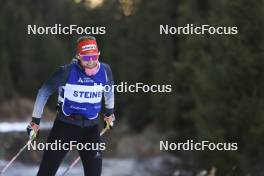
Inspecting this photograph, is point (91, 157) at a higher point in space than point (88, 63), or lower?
lower

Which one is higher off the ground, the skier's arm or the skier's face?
the skier's face

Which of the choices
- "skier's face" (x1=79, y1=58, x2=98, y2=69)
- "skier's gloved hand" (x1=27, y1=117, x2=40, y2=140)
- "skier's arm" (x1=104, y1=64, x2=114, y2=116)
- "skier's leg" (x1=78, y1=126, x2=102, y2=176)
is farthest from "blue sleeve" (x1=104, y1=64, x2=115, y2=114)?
"skier's gloved hand" (x1=27, y1=117, x2=40, y2=140)

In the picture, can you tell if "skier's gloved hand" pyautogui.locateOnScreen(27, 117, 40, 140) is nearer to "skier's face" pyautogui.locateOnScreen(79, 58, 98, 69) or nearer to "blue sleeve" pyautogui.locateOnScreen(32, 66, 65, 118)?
"blue sleeve" pyautogui.locateOnScreen(32, 66, 65, 118)

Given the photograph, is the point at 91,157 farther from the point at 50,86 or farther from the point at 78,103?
the point at 50,86

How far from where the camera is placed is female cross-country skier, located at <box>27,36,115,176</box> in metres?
7.30

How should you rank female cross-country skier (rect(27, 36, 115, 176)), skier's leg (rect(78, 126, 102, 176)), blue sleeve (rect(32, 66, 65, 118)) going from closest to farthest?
blue sleeve (rect(32, 66, 65, 118)) → female cross-country skier (rect(27, 36, 115, 176)) → skier's leg (rect(78, 126, 102, 176))

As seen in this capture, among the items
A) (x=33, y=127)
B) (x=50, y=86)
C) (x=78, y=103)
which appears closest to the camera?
(x=50, y=86)

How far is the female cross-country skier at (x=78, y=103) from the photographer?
7301mm

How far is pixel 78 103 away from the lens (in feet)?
Result: 24.3

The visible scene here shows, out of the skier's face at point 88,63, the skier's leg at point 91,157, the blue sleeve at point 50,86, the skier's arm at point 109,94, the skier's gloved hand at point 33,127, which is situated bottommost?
the skier's leg at point 91,157

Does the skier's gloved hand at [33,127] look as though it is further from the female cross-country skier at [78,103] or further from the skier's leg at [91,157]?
the skier's leg at [91,157]

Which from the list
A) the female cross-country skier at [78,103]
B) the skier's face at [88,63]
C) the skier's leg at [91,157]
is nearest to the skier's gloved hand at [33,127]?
the female cross-country skier at [78,103]

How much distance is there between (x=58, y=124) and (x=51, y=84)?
48cm

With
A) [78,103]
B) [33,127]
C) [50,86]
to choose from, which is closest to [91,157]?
[78,103]
